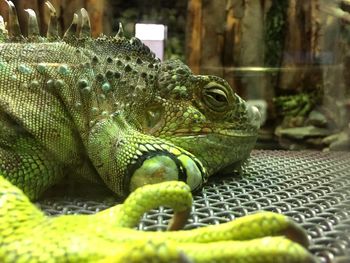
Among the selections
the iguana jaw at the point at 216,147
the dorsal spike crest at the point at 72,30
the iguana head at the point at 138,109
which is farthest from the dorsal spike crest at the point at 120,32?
the iguana jaw at the point at 216,147

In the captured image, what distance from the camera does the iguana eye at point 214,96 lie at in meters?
1.65

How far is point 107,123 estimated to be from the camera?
1455 millimetres

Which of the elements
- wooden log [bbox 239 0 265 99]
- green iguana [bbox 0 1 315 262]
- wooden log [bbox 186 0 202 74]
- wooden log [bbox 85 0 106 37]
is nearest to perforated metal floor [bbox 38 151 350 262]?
green iguana [bbox 0 1 315 262]

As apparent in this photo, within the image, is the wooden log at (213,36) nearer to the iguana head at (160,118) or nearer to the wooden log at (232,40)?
the wooden log at (232,40)

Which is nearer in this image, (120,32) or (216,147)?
(120,32)

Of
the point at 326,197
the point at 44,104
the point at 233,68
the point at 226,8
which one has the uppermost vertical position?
the point at 226,8

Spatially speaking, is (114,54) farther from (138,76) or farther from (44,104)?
(44,104)

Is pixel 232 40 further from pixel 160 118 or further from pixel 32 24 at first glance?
pixel 32 24

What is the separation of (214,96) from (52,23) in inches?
21.7

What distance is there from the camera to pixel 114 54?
1.62 metres

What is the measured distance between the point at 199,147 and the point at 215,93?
0.19 m

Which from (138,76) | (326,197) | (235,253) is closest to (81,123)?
(138,76)

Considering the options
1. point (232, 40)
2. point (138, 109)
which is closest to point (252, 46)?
point (232, 40)

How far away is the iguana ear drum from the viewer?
1341 millimetres
